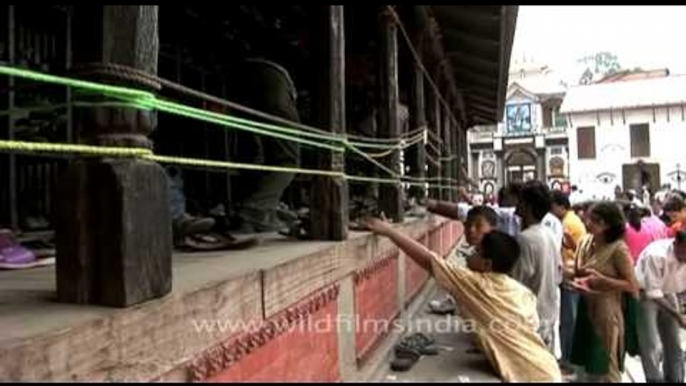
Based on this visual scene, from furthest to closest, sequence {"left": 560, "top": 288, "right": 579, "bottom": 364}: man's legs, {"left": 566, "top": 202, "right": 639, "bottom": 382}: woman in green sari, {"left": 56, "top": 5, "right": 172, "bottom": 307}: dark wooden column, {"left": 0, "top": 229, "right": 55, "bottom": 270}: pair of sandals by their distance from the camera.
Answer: {"left": 560, "top": 288, "right": 579, "bottom": 364}: man's legs, {"left": 566, "top": 202, "right": 639, "bottom": 382}: woman in green sari, {"left": 0, "top": 229, "right": 55, "bottom": 270}: pair of sandals, {"left": 56, "top": 5, "right": 172, "bottom": 307}: dark wooden column

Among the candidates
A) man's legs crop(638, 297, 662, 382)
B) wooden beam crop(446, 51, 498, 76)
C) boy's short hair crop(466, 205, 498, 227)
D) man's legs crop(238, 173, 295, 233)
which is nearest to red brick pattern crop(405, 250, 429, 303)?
man's legs crop(638, 297, 662, 382)

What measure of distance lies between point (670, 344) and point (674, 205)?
7.06 ft

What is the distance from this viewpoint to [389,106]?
7109 mm

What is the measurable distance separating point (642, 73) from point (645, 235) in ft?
160

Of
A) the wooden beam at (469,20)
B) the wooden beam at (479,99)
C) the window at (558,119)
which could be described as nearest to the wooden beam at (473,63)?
the wooden beam at (469,20)

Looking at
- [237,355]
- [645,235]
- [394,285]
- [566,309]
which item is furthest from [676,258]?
[237,355]

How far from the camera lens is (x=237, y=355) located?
2770mm

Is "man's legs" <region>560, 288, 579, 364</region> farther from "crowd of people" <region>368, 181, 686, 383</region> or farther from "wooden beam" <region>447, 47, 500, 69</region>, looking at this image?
"wooden beam" <region>447, 47, 500, 69</region>

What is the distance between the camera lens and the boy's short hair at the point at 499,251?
155 inches

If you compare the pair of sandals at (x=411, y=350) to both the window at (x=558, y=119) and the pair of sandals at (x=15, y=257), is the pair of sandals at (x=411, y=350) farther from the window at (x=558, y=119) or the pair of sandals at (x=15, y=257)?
the window at (x=558, y=119)

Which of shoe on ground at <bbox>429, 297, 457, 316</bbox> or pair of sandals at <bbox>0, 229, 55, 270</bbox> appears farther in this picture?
shoe on ground at <bbox>429, 297, 457, 316</bbox>

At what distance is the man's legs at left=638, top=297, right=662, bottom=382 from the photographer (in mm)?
6816

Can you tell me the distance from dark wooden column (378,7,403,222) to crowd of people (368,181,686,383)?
71 cm

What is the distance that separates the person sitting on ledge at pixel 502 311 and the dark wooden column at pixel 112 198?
6.65ft
